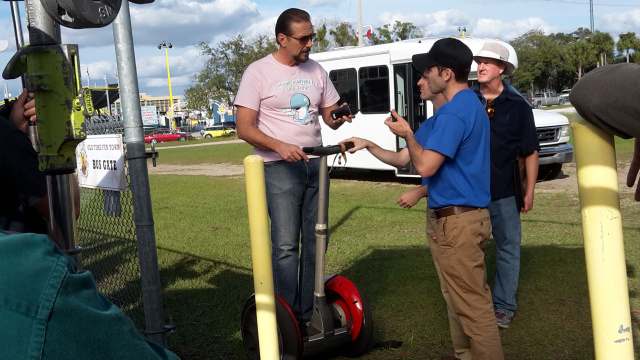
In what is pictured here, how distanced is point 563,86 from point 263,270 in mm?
93939

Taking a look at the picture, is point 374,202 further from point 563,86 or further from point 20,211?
point 563,86

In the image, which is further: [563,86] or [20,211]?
[563,86]

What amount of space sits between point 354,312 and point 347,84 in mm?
→ 11890

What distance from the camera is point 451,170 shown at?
359 cm

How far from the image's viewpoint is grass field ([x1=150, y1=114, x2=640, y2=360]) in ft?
15.0

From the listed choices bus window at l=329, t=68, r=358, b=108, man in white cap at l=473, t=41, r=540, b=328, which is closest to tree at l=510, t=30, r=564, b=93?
bus window at l=329, t=68, r=358, b=108

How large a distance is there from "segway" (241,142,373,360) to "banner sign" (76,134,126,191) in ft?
4.00

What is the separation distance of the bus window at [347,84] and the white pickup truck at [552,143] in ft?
14.0

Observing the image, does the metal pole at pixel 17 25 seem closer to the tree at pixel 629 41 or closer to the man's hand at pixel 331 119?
the man's hand at pixel 331 119

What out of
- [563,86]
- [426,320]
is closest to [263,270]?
[426,320]

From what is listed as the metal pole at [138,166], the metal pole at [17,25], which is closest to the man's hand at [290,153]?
the metal pole at [138,166]

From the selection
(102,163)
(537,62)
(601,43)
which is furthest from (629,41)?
(102,163)

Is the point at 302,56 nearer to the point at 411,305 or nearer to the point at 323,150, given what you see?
the point at 323,150

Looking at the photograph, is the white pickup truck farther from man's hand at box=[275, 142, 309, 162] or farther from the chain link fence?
man's hand at box=[275, 142, 309, 162]
